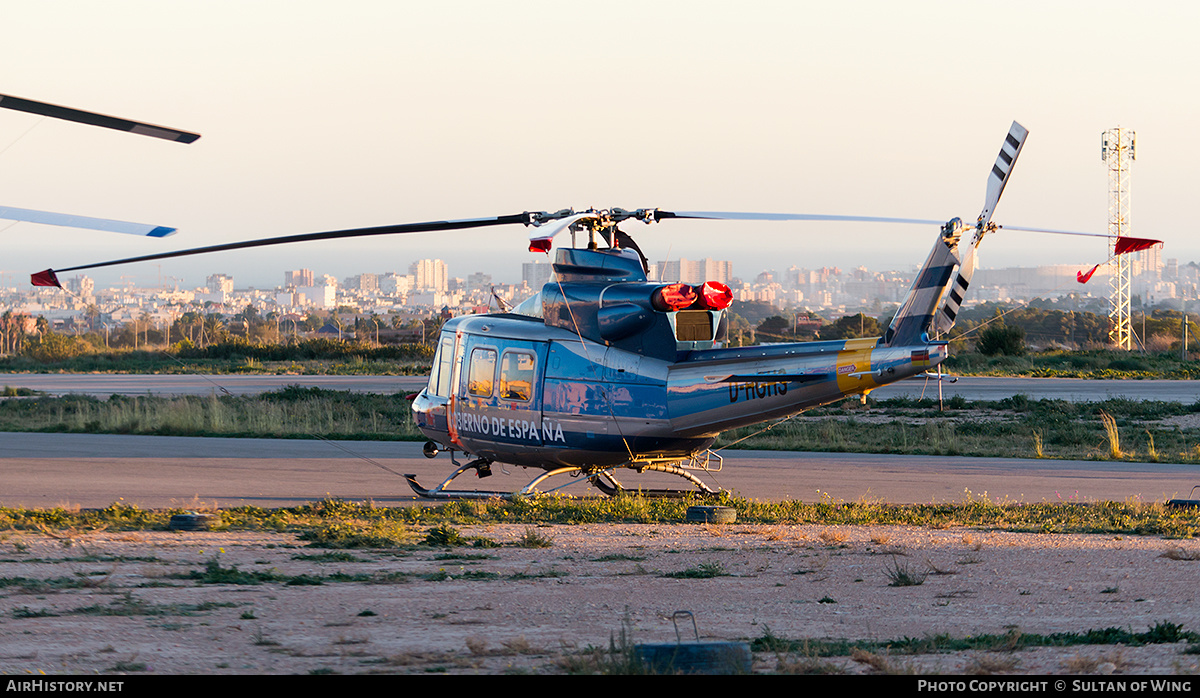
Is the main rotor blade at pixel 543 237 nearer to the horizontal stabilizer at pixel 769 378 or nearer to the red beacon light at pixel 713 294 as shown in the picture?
the red beacon light at pixel 713 294

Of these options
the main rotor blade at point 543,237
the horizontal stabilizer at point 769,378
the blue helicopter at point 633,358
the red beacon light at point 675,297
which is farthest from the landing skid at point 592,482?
the main rotor blade at point 543,237

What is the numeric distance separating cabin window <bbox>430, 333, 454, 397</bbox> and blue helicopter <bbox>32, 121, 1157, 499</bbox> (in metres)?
0.21

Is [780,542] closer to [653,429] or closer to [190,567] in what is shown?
[653,429]

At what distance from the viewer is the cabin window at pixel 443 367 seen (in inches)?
619

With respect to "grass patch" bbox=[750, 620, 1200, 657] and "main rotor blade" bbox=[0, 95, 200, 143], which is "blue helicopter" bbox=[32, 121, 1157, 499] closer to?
"main rotor blade" bbox=[0, 95, 200, 143]

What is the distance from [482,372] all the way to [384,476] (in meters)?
4.52

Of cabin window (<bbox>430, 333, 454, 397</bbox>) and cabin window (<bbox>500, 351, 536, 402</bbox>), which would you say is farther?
cabin window (<bbox>430, 333, 454, 397</bbox>)

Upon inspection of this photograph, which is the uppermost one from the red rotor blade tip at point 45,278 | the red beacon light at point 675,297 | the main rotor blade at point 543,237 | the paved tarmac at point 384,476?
the main rotor blade at point 543,237

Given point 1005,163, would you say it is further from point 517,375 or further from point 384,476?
point 384,476

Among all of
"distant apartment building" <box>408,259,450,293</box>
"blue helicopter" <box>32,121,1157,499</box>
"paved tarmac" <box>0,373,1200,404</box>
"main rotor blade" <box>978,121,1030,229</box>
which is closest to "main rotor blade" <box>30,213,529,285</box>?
"blue helicopter" <box>32,121,1157,499</box>

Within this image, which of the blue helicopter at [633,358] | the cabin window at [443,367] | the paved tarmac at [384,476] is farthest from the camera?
the paved tarmac at [384,476]

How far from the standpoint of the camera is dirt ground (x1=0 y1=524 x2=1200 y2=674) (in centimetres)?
655

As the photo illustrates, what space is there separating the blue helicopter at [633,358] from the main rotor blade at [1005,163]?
1cm

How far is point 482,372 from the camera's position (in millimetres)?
14945
